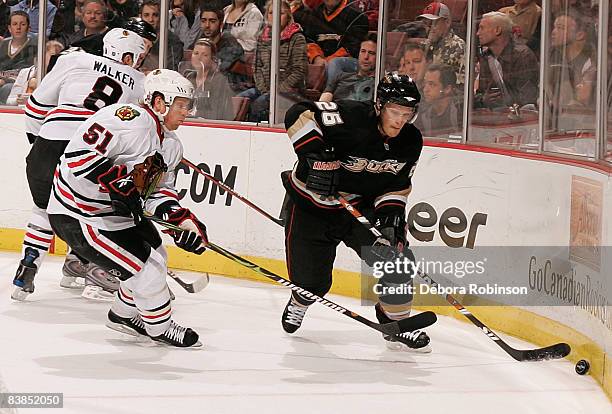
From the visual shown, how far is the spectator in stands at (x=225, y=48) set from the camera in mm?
6543

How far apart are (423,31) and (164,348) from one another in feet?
7.45

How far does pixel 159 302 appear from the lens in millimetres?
4277

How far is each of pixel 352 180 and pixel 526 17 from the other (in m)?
1.25

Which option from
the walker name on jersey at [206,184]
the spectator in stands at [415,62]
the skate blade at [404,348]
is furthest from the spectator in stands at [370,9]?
the skate blade at [404,348]

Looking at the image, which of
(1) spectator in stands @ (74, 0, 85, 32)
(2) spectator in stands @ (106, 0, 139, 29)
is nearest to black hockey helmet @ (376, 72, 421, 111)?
(2) spectator in stands @ (106, 0, 139, 29)

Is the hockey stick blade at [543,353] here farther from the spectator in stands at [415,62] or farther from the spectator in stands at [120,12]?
the spectator in stands at [120,12]

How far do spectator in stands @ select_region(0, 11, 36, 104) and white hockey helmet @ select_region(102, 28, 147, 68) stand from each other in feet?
7.19

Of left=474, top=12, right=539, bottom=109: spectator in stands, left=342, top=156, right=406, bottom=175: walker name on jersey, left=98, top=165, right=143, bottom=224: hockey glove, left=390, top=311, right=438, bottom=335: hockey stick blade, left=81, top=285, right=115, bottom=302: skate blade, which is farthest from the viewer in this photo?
left=81, top=285, right=115, bottom=302: skate blade

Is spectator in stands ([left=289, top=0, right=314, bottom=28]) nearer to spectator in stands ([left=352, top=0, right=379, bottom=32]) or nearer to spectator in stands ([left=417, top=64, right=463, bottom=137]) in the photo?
spectator in stands ([left=352, top=0, right=379, bottom=32])

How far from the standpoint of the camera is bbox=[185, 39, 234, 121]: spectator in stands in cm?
657

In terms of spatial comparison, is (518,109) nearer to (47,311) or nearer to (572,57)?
(572,57)

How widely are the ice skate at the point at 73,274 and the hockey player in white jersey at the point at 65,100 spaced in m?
0.39

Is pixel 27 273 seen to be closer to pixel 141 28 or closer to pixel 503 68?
pixel 141 28

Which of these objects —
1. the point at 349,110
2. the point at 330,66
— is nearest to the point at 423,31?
the point at 330,66
